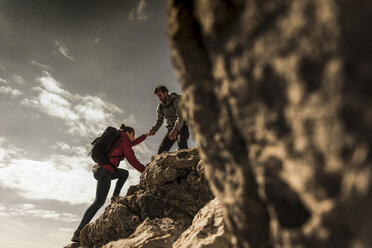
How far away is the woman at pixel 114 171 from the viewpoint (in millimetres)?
7113

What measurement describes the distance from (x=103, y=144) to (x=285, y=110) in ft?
21.8

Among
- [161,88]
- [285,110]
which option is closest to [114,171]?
[161,88]

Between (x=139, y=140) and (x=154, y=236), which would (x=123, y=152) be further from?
(x=154, y=236)

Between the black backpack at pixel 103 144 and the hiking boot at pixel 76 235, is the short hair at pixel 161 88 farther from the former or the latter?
the hiking boot at pixel 76 235

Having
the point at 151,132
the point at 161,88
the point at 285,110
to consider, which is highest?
the point at 161,88

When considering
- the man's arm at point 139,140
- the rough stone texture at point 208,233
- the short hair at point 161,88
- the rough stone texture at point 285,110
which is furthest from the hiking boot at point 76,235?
the rough stone texture at point 285,110

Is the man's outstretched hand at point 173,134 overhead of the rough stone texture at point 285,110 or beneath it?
overhead

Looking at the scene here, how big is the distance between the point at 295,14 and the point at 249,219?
41.1 inches

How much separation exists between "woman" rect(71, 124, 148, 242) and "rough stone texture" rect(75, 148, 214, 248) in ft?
1.41

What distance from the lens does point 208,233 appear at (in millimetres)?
2740

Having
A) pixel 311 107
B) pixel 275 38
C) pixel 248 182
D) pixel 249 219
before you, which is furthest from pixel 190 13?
pixel 249 219

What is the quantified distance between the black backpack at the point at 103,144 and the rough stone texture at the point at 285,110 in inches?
236

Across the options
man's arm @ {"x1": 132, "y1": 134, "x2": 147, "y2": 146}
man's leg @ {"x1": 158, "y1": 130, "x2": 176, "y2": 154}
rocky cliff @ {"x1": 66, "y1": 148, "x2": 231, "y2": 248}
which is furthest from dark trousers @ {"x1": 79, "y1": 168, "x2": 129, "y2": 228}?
man's leg @ {"x1": 158, "y1": 130, "x2": 176, "y2": 154}

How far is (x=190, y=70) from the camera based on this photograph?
154 cm
